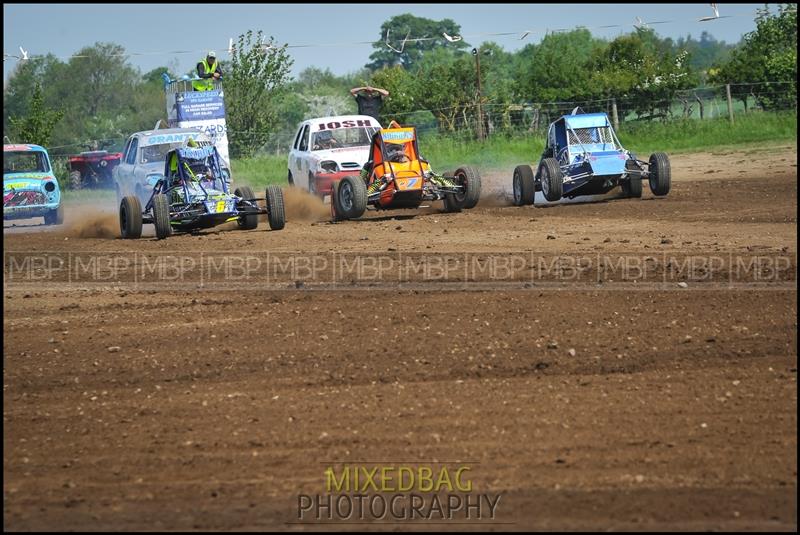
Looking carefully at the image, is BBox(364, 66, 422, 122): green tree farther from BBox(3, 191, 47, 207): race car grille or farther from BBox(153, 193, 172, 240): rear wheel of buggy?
BBox(153, 193, 172, 240): rear wheel of buggy

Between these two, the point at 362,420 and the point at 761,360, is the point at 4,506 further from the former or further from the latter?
the point at 761,360

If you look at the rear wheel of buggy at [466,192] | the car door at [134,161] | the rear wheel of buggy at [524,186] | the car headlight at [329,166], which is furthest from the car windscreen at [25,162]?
the rear wheel of buggy at [524,186]

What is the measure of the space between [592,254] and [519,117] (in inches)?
1015

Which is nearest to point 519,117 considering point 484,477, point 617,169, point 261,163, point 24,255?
point 261,163

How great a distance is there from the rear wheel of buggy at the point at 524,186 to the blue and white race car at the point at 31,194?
9.09 m

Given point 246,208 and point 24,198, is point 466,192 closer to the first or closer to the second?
point 246,208

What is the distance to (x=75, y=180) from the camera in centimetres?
3822

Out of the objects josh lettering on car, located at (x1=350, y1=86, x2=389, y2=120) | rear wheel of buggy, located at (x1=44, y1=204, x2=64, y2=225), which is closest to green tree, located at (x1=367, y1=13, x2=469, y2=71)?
josh lettering on car, located at (x1=350, y1=86, x2=389, y2=120)

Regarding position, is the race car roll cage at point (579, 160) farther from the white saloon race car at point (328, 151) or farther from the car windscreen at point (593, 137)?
the white saloon race car at point (328, 151)

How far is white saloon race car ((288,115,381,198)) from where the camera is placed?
21766 mm

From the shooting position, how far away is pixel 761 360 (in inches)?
316

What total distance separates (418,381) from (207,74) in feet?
79.2

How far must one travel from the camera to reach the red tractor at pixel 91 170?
38250 mm

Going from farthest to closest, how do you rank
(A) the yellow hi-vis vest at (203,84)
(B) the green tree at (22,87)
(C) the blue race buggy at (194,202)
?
(B) the green tree at (22,87) → (A) the yellow hi-vis vest at (203,84) → (C) the blue race buggy at (194,202)
